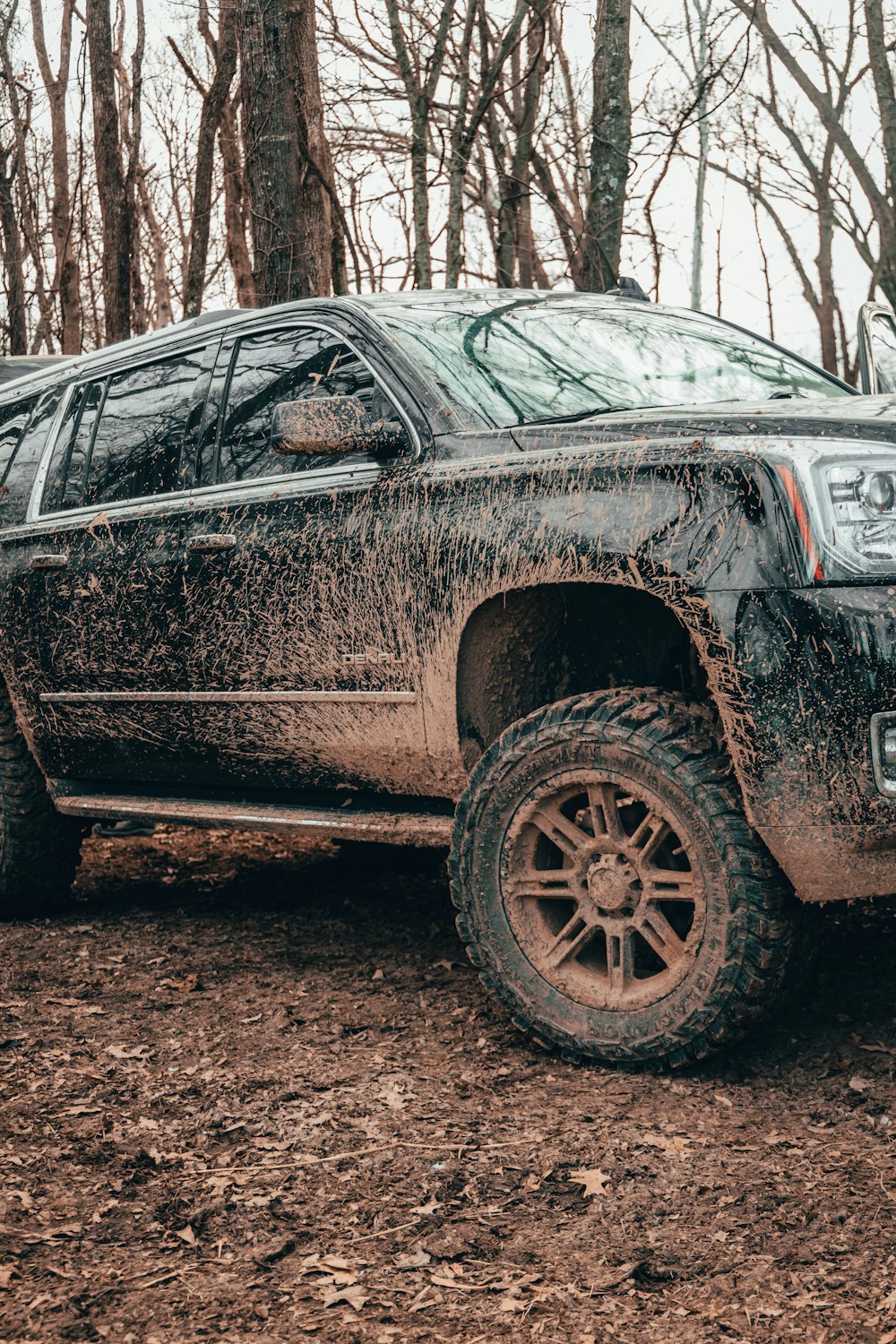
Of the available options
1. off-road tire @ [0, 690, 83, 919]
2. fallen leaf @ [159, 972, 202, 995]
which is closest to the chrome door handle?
off-road tire @ [0, 690, 83, 919]

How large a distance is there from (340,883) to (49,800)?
4.01 feet

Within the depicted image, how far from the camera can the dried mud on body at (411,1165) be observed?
7.61 feet

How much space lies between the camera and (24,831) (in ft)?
16.9

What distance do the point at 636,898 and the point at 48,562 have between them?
268 cm

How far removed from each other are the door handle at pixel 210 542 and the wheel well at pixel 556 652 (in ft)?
3.22

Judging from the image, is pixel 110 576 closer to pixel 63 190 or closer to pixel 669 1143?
pixel 669 1143

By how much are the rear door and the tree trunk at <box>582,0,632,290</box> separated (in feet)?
19.0

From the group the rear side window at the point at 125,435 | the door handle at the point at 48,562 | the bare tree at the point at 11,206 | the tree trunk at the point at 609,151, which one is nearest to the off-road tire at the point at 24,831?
the door handle at the point at 48,562

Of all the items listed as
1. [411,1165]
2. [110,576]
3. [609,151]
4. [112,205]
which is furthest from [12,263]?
[411,1165]

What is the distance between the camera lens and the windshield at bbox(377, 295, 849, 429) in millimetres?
3893

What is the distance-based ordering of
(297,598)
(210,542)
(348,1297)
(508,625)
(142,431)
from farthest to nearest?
1. (142,431)
2. (210,542)
3. (297,598)
4. (508,625)
5. (348,1297)

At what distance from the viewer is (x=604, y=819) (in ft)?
10.8

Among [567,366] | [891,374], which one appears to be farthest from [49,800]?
[891,374]

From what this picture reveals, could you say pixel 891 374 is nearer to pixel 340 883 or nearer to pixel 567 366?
pixel 567 366
